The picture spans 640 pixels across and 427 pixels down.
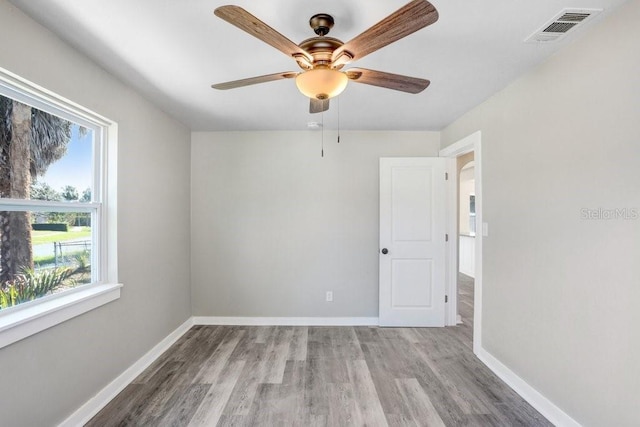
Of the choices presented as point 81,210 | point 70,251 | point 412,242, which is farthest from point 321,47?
point 412,242

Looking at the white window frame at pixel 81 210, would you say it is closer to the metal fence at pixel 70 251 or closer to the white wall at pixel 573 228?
the metal fence at pixel 70 251

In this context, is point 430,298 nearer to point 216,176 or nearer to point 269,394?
point 269,394

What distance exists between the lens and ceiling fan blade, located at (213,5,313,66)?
1.12m

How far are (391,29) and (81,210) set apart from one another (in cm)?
230

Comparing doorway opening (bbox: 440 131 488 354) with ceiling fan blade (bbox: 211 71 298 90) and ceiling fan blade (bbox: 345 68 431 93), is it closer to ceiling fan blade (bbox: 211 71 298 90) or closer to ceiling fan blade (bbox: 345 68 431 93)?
ceiling fan blade (bbox: 345 68 431 93)

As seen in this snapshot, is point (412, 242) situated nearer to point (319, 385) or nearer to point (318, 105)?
point (319, 385)

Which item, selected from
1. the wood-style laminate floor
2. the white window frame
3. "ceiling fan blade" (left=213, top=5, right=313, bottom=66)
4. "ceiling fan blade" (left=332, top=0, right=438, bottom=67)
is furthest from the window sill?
"ceiling fan blade" (left=332, top=0, right=438, bottom=67)

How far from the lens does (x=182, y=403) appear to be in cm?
216

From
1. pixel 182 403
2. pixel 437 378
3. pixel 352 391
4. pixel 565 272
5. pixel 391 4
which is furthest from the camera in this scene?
pixel 437 378

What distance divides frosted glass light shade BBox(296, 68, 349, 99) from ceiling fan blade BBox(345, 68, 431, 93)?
140 mm

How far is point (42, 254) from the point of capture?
1.83 m

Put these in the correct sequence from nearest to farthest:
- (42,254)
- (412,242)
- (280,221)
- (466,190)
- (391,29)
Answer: (391,29) → (42,254) → (412,242) → (280,221) → (466,190)

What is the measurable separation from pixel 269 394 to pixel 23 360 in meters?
1.49

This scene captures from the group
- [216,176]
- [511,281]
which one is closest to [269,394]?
[511,281]
